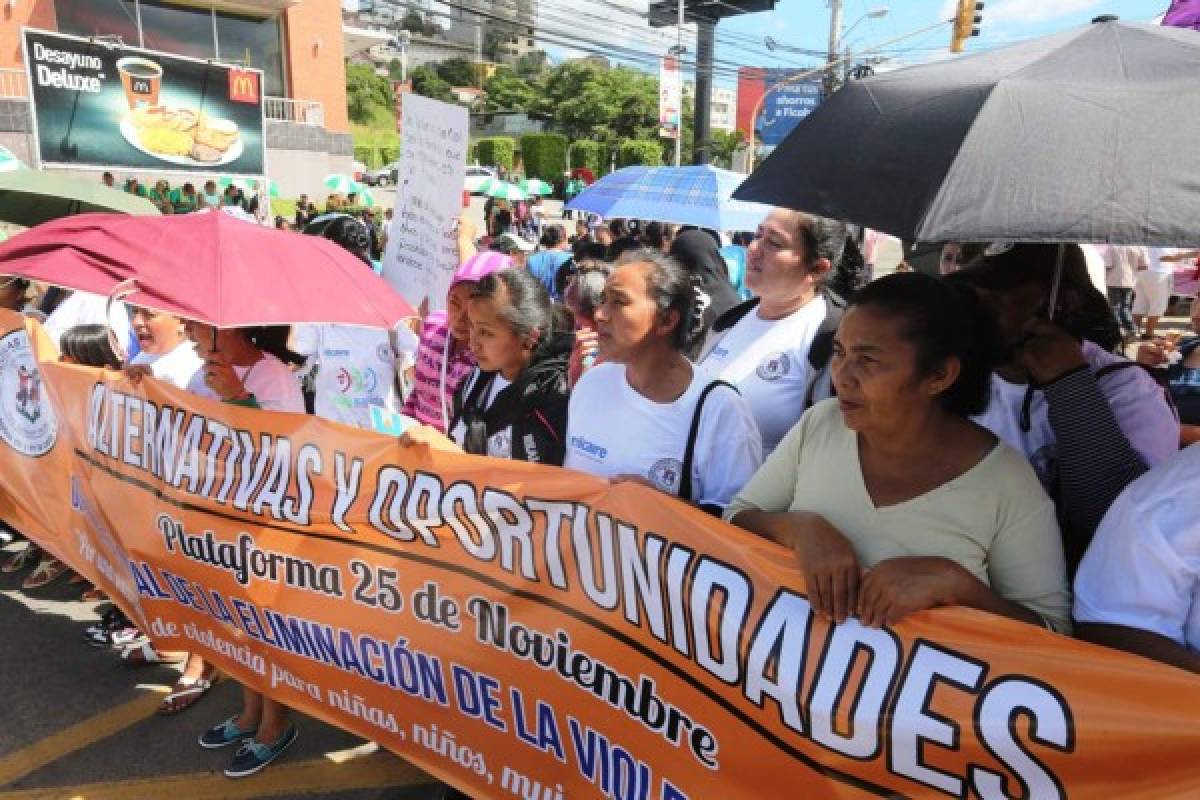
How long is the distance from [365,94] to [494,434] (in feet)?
216

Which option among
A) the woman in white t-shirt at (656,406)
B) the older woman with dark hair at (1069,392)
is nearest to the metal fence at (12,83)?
the woman in white t-shirt at (656,406)

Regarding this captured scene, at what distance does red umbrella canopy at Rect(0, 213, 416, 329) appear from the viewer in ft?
7.64

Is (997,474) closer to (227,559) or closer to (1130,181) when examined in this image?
(1130,181)

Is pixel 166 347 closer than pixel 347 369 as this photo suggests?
Yes

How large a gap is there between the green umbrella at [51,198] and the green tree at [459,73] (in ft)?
327

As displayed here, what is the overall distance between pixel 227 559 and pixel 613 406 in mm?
1419

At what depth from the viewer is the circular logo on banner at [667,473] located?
2.16m

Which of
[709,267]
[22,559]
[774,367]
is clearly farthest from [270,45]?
[774,367]

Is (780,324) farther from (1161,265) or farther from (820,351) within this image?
(1161,265)

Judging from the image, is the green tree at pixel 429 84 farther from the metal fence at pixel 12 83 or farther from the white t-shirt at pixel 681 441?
the white t-shirt at pixel 681 441

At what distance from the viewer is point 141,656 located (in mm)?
3568

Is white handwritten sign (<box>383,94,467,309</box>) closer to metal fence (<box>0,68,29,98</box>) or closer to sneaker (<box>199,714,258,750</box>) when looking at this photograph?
sneaker (<box>199,714,258,750</box>)

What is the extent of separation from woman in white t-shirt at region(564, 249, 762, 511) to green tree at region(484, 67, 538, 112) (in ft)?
257

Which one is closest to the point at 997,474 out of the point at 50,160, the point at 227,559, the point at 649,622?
the point at 649,622
